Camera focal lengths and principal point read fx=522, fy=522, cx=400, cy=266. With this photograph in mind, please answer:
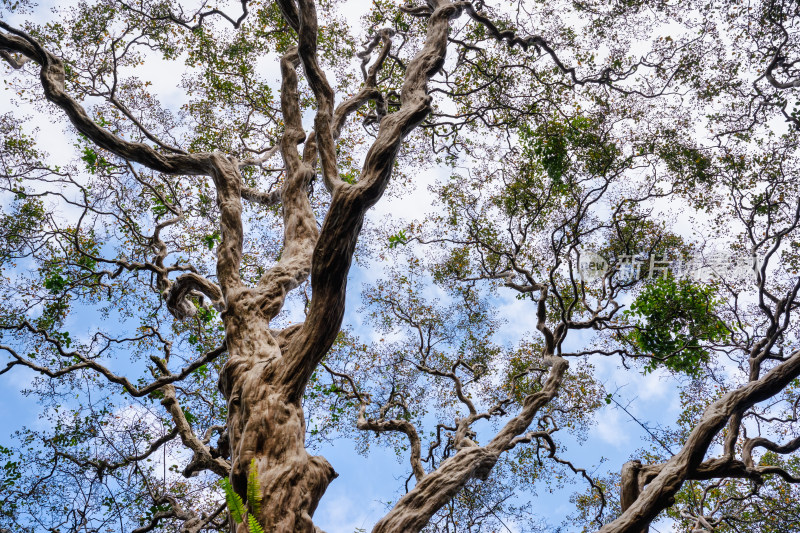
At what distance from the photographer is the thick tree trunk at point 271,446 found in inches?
140

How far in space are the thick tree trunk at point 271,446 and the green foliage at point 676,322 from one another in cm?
614

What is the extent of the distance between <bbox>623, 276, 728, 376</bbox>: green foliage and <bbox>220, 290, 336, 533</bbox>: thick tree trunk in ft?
20.2

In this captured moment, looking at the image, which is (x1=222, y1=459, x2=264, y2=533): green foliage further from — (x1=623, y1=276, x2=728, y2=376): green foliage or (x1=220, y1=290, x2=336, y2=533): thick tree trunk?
(x1=623, y1=276, x2=728, y2=376): green foliage

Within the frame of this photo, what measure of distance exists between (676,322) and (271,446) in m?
6.92

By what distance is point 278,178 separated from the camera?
10469mm

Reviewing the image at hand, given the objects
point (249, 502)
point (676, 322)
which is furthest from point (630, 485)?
point (249, 502)

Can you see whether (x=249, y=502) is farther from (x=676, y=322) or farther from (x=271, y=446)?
(x=676, y=322)

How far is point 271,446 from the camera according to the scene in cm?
383

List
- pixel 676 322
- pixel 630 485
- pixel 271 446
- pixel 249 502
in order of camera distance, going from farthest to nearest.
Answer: pixel 676 322
pixel 630 485
pixel 271 446
pixel 249 502

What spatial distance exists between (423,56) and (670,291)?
5172 millimetres

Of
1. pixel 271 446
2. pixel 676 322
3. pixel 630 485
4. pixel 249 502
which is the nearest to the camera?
pixel 249 502

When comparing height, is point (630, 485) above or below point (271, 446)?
above

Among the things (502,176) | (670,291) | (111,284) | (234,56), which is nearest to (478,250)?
(502,176)

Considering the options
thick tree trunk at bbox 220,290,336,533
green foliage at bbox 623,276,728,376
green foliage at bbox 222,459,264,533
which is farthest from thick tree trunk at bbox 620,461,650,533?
green foliage at bbox 222,459,264,533
